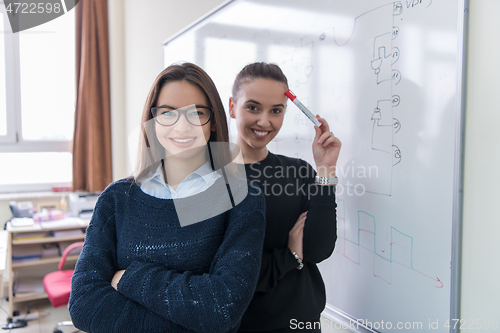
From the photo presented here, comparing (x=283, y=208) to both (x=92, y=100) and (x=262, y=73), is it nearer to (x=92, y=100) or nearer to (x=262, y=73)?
(x=262, y=73)

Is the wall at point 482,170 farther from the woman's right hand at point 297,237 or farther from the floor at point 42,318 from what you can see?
the floor at point 42,318

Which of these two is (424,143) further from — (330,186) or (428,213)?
(330,186)

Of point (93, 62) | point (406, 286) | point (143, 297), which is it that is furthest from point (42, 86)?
point (406, 286)

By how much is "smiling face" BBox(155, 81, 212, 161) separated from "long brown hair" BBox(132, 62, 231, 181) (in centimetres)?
2

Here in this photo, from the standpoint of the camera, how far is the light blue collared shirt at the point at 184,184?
1.00 m

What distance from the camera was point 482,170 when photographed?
956 millimetres

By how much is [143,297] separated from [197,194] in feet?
0.97

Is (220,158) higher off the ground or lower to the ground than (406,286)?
higher

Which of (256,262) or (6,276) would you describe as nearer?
(256,262)

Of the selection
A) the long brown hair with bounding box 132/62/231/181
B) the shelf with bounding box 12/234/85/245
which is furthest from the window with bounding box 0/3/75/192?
the long brown hair with bounding box 132/62/231/181

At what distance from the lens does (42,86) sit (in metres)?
3.80

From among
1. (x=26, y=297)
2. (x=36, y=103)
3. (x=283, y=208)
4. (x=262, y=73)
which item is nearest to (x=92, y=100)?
(x=36, y=103)

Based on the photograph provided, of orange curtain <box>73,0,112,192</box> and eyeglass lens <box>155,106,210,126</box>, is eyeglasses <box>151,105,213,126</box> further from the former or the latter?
orange curtain <box>73,0,112,192</box>

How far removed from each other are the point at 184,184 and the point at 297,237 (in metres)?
0.38
